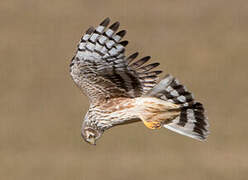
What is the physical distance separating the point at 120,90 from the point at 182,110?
73 cm

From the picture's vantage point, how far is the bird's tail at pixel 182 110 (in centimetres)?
1169

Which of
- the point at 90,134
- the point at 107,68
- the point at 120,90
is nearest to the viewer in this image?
the point at 107,68

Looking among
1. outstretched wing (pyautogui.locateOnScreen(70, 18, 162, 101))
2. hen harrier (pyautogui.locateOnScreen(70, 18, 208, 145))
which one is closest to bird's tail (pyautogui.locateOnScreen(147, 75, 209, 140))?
hen harrier (pyautogui.locateOnScreen(70, 18, 208, 145))

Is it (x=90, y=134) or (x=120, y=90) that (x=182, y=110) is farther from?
(x=90, y=134)

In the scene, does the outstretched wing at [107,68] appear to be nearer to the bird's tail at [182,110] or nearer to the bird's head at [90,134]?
the bird's tail at [182,110]

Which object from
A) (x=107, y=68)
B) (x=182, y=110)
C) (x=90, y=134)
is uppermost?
(x=107, y=68)

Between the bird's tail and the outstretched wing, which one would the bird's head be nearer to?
the outstretched wing

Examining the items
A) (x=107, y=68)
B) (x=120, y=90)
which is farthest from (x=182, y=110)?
(x=107, y=68)

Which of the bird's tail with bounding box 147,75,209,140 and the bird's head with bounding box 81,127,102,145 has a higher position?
the bird's tail with bounding box 147,75,209,140

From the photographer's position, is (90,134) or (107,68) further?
(90,134)

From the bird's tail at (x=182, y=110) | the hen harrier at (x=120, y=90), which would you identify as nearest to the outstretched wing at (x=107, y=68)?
the hen harrier at (x=120, y=90)

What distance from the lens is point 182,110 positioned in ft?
39.5

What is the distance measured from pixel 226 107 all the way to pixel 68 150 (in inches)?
144

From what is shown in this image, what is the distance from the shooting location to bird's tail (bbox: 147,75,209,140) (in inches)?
460
